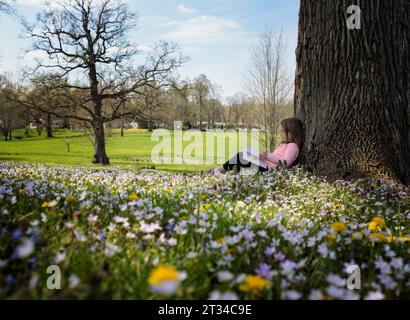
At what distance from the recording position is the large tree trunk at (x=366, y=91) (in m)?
5.92

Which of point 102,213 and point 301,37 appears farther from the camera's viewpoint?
point 301,37

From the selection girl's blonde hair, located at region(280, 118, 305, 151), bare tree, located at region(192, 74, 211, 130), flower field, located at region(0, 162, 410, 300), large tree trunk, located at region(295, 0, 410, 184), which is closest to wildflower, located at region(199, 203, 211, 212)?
flower field, located at region(0, 162, 410, 300)

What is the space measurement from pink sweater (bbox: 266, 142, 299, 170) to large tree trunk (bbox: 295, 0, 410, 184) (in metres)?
1.13

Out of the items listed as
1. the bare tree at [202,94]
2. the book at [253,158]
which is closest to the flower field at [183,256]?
the book at [253,158]

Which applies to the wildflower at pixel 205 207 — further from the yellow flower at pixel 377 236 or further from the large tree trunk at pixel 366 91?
the large tree trunk at pixel 366 91

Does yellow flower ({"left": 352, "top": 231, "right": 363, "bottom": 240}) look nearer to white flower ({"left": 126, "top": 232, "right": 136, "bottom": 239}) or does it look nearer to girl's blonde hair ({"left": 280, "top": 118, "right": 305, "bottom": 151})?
white flower ({"left": 126, "top": 232, "right": 136, "bottom": 239})

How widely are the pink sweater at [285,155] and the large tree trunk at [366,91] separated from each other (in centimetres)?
113

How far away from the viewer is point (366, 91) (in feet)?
19.5

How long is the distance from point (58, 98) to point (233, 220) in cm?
2915

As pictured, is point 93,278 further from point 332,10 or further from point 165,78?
point 165,78

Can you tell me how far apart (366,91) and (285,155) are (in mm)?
2211

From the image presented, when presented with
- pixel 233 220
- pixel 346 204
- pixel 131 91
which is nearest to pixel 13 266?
pixel 233 220

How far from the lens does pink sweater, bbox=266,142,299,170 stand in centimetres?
754
